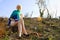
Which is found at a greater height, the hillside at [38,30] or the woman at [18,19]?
the woman at [18,19]

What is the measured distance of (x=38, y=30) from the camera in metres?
15.4

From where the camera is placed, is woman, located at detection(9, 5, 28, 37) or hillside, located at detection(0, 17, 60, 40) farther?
hillside, located at detection(0, 17, 60, 40)

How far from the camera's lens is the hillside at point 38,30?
14.2m

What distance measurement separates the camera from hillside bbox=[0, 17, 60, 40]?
14223 millimetres

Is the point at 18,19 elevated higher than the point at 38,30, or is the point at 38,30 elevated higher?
the point at 18,19

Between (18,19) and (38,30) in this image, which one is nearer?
(18,19)

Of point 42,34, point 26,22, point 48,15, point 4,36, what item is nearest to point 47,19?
point 48,15

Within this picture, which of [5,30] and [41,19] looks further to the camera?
[41,19]

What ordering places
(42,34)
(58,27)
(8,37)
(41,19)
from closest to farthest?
→ (8,37)
(42,34)
(58,27)
(41,19)

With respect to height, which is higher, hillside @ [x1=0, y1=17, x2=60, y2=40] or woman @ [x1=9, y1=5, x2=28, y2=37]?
woman @ [x1=9, y1=5, x2=28, y2=37]

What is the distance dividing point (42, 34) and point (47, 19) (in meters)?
2.60

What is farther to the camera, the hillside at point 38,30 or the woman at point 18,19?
the hillside at point 38,30

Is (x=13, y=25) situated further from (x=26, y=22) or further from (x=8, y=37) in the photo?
(x=26, y=22)

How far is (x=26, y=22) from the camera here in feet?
54.2
